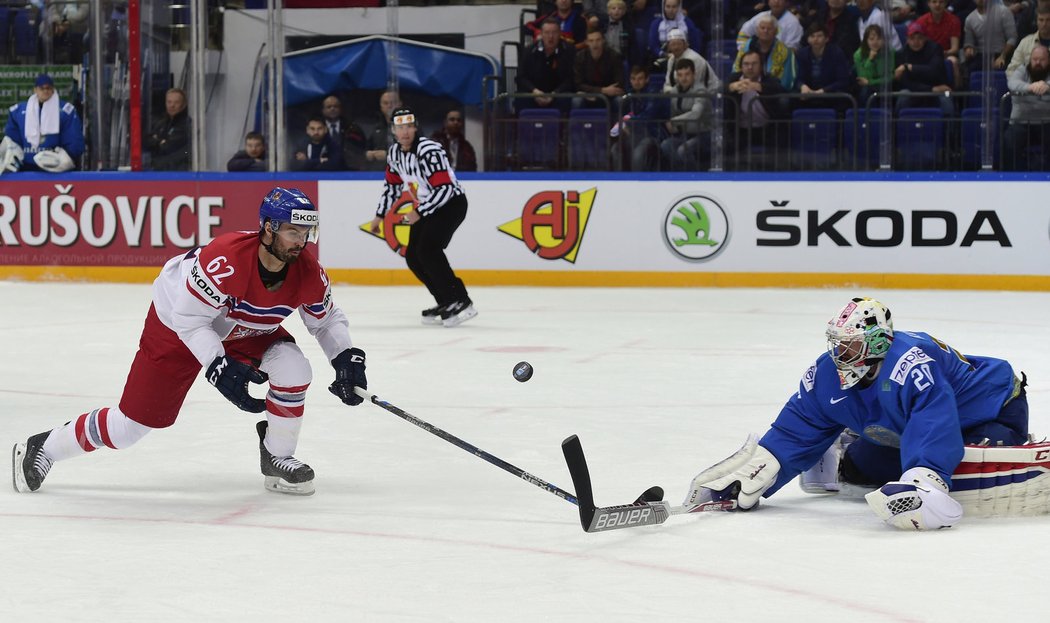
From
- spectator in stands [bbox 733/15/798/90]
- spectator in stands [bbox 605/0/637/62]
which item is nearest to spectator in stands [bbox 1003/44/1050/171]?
spectator in stands [bbox 733/15/798/90]

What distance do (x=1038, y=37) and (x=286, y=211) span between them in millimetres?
8743

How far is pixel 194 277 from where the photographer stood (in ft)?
14.2

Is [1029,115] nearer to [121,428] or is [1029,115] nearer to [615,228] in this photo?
[615,228]

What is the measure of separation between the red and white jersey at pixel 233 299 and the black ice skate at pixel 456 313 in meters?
4.87

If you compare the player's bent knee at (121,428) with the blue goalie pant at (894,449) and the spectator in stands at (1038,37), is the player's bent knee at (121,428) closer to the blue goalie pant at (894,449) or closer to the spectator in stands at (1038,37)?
the blue goalie pant at (894,449)

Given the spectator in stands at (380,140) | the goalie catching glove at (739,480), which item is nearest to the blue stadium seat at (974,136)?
the spectator in stands at (380,140)

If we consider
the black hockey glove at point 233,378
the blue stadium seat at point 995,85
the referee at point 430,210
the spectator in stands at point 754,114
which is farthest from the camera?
the spectator in stands at point 754,114

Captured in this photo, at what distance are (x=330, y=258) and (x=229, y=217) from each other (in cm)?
91

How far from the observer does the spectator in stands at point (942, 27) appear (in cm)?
1195

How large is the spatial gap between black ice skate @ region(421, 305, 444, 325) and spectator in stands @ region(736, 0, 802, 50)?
3982 millimetres

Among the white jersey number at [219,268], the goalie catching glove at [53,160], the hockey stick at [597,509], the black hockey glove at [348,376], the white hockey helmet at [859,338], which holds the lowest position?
the hockey stick at [597,509]

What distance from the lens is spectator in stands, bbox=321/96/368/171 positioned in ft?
41.0

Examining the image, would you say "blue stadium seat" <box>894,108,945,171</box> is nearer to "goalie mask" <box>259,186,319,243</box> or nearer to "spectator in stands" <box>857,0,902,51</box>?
"spectator in stands" <box>857,0,902,51</box>

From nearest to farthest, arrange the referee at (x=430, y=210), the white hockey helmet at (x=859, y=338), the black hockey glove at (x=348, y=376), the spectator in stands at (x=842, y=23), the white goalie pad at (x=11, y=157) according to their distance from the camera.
A: the white hockey helmet at (x=859, y=338) < the black hockey glove at (x=348, y=376) < the referee at (x=430, y=210) < the spectator in stands at (x=842, y=23) < the white goalie pad at (x=11, y=157)
